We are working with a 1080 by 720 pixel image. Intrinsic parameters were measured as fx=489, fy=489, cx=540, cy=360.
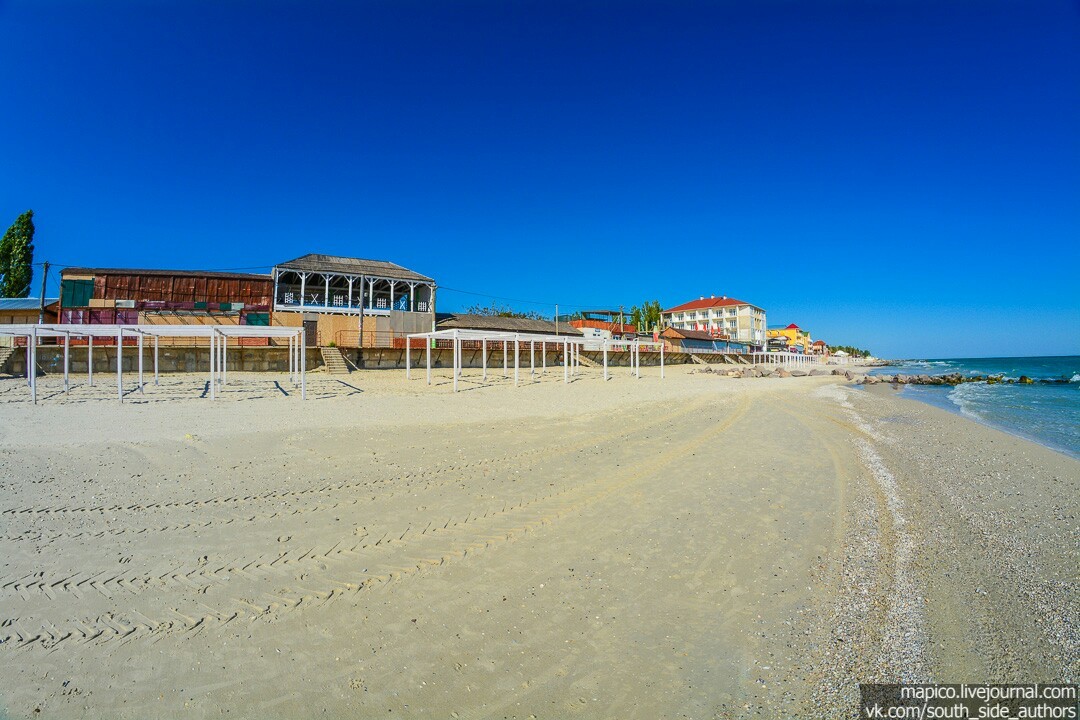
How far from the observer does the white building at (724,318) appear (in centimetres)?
9181

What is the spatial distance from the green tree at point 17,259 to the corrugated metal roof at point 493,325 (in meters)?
34.7

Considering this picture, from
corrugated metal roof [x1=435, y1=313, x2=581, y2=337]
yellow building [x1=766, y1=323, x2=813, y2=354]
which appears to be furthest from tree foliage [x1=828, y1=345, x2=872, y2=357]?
corrugated metal roof [x1=435, y1=313, x2=581, y2=337]

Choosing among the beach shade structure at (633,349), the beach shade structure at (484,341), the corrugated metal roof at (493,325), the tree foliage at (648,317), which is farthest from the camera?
the tree foliage at (648,317)

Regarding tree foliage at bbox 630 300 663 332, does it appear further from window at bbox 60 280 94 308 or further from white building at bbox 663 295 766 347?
window at bbox 60 280 94 308

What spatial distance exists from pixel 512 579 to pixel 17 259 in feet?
189

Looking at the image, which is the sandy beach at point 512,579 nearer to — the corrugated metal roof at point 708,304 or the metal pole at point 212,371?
the metal pole at point 212,371

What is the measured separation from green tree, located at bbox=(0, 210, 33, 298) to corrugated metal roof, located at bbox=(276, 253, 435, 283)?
25.0 metres

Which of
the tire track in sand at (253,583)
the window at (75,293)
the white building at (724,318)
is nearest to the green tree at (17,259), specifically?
the window at (75,293)

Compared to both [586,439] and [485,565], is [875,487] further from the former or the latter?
[485,565]

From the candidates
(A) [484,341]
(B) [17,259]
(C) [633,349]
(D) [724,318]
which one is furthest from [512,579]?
(D) [724,318]

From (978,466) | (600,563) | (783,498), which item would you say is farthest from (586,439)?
(978,466)

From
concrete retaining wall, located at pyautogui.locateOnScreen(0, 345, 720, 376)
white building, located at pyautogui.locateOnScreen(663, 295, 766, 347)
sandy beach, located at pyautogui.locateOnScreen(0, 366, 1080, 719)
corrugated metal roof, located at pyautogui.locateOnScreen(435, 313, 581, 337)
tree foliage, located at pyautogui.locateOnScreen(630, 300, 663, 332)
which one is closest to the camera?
sandy beach, located at pyautogui.locateOnScreen(0, 366, 1080, 719)

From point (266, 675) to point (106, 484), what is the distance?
483 centimetres

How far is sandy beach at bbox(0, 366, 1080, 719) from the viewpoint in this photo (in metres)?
2.47
